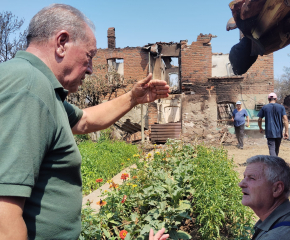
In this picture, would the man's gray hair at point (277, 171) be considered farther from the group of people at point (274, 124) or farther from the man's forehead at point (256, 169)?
the group of people at point (274, 124)

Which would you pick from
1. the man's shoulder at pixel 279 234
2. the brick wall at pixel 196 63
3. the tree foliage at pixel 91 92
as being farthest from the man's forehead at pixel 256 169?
the tree foliage at pixel 91 92

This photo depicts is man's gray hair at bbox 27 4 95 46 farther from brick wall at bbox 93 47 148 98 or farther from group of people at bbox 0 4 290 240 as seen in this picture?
brick wall at bbox 93 47 148 98

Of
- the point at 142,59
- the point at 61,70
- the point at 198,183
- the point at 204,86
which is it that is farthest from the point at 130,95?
the point at 142,59

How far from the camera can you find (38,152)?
0.87 meters

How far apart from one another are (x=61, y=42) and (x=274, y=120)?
588 centimetres

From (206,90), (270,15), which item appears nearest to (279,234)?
(270,15)

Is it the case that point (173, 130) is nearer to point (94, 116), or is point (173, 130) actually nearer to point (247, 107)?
point (247, 107)

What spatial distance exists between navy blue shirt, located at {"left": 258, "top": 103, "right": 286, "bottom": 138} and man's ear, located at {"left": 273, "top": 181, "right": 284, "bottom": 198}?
4630 mm

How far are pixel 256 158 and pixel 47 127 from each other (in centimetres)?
151

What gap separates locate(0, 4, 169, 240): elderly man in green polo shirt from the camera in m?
0.82

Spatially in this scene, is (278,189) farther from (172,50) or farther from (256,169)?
(172,50)

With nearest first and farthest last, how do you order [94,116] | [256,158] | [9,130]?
[9,130] < [256,158] < [94,116]

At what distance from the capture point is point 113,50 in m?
16.7

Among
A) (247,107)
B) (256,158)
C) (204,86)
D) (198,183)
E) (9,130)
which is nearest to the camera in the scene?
(9,130)
